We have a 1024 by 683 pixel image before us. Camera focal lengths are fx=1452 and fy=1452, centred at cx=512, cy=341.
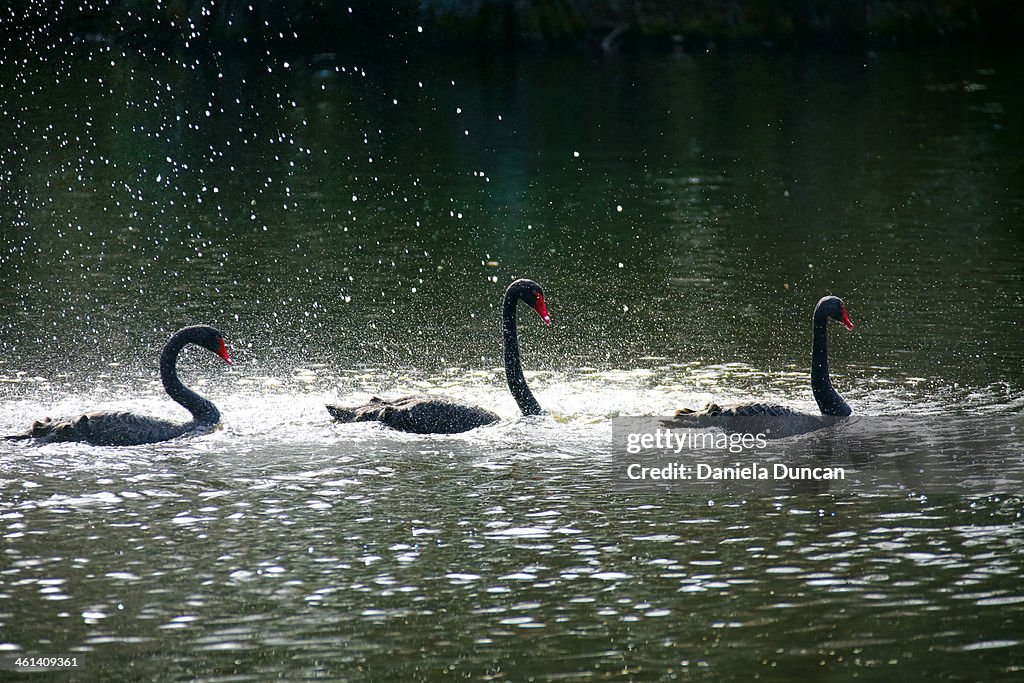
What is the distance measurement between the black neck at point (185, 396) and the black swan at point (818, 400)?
437 centimetres

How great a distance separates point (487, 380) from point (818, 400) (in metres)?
3.68

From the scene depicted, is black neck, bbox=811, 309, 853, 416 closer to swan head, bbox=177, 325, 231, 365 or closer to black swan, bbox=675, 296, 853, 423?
black swan, bbox=675, 296, 853, 423

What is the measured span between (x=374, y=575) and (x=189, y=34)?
48.8 meters

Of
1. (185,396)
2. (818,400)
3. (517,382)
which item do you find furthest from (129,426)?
(818,400)

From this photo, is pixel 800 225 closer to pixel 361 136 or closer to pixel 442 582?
pixel 361 136

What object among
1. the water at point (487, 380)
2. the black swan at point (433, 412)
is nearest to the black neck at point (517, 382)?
the black swan at point (433, 412)

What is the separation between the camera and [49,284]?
66.2 ft

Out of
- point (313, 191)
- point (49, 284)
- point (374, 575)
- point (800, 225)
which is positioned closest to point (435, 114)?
point (313, 191)

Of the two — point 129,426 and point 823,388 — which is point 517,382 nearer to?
point 823,388

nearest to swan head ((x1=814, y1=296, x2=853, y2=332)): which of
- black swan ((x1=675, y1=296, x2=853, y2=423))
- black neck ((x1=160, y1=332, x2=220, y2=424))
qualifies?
black swan ((x1=675, y1=296, x2=853, y2=423))

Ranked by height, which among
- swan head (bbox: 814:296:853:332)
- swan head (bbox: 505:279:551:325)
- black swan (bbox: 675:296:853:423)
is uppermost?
swan head (bbox: 505:279:551:325)

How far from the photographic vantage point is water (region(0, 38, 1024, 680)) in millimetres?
9203

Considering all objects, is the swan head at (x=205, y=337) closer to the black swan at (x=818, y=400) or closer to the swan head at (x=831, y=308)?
the black swan at (x=818, y=400)

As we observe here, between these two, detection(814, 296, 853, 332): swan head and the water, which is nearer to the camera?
the water
